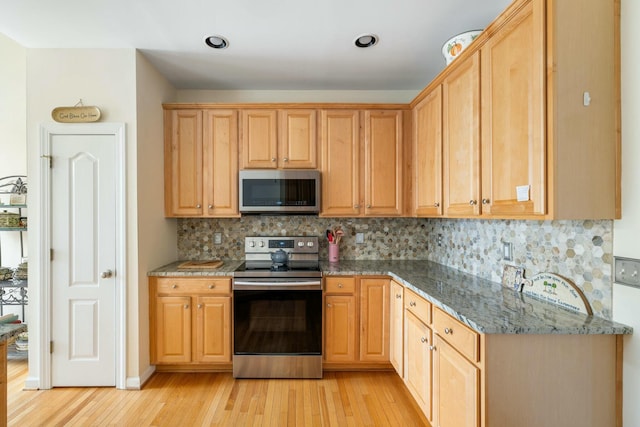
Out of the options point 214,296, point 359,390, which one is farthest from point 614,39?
point 214,296

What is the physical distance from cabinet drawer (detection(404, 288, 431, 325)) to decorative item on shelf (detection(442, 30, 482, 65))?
1.56 meters

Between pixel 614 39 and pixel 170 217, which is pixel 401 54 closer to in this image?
pixel 614 39

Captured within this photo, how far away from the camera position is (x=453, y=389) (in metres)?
1.50

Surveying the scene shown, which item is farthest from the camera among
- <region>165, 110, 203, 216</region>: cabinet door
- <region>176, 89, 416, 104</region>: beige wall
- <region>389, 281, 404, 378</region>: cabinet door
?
<region>176, 89, 416, 104</region>: beige wall

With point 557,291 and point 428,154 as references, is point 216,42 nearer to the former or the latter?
point 428,154

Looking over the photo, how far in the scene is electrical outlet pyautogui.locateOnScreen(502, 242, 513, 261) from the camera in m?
1.92

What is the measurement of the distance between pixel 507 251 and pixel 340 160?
1.50 metres

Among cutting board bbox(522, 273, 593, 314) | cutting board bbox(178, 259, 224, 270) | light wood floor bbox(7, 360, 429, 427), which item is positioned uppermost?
cutting board bbox(522, 273, 593, 314)

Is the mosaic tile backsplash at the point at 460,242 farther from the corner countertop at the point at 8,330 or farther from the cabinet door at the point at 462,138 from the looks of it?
the corner countertop at the point at 8,330

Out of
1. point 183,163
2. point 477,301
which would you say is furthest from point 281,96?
point 477,301

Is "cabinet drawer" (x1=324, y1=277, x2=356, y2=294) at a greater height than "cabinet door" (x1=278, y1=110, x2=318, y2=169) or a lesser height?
lesser

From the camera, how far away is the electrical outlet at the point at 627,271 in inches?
45.9

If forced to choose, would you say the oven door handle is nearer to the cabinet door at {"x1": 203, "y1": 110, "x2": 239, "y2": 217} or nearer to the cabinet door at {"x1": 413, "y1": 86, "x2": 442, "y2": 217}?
the cabinet door at {"x1": 203, "y1": 110, "x2": 239, "y2": 217}

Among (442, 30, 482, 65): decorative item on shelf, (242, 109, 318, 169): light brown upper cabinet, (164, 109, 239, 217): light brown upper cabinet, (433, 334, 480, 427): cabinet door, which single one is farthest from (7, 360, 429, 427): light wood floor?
(442, 30, 482, 65): decorative item on shelf
